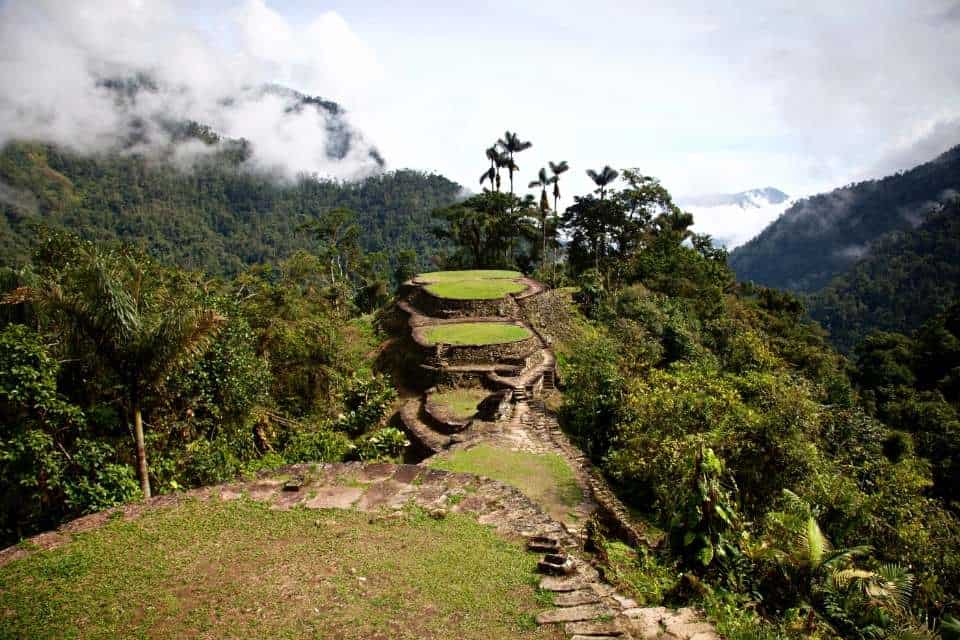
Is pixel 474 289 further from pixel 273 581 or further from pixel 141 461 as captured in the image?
pixel 273 581

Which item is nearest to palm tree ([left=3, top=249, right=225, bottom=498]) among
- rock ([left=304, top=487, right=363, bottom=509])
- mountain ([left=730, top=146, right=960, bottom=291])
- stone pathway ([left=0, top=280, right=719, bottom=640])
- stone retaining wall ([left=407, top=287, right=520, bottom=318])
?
stone pathway ([left=0, top=280, right=719, bottom=640])

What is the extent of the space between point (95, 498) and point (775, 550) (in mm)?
8753

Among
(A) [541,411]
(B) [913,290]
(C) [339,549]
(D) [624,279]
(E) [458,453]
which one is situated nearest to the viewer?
(C) [339,549]

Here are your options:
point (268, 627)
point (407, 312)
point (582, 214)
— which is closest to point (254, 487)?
point (268, 627)

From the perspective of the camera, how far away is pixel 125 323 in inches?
281

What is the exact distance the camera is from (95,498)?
7176 mm

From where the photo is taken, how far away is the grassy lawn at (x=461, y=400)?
1526 cm

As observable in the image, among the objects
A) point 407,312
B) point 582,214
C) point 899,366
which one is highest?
point 582,214

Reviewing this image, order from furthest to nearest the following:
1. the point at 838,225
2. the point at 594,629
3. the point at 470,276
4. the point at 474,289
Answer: the point at 838,225 < the point at 470,276 < the point at 474,289 < the point at 594,629

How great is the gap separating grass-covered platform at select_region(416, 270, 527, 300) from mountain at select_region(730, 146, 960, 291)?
368ft

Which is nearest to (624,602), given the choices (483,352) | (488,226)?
(483,352)

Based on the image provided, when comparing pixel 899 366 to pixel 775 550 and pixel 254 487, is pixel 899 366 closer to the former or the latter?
pixel 775 550

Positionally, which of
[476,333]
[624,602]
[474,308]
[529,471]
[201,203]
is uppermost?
[201,203]

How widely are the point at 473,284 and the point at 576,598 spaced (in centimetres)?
2020
